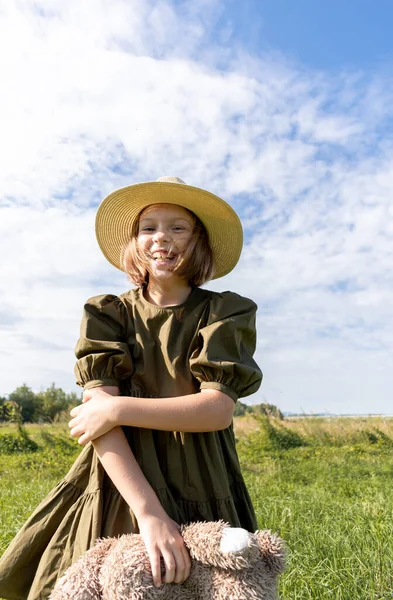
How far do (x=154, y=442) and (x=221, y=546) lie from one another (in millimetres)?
360

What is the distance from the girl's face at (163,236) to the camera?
166 cm

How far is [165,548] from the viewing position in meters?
1.28

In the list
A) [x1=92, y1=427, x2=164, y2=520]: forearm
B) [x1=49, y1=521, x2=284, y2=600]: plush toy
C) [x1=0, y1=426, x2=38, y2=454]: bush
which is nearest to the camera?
[x1=49, y1=521, x2=284, y2=600]: plush toy

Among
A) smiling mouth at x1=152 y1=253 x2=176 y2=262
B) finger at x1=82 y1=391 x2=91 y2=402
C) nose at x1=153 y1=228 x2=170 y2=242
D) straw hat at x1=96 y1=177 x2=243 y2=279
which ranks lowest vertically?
finger at x1=82 y1=391 x2=91 y2=402

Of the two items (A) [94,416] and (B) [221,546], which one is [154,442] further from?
(B) [221,546]

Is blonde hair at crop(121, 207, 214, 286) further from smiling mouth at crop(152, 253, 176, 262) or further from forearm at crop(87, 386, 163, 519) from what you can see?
forearm at crop(87, 386, 163, 519)

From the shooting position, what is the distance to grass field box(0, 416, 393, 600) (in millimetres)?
2725

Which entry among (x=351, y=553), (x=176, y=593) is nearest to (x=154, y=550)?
(x=176, y=593)

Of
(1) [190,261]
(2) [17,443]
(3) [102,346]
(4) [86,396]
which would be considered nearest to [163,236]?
(1) [190,261]

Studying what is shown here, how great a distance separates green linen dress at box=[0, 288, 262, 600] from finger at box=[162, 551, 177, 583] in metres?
0.17

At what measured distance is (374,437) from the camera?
11.8 metres

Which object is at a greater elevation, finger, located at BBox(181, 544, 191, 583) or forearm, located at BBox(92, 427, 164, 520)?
forearm, located at BBox(92, 427, 164, 520)

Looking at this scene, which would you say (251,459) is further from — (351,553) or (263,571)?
(263,571)

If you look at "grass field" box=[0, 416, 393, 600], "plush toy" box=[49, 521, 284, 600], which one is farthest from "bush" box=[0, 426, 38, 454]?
"plush toy" box=[49, 521, 284, 600]
